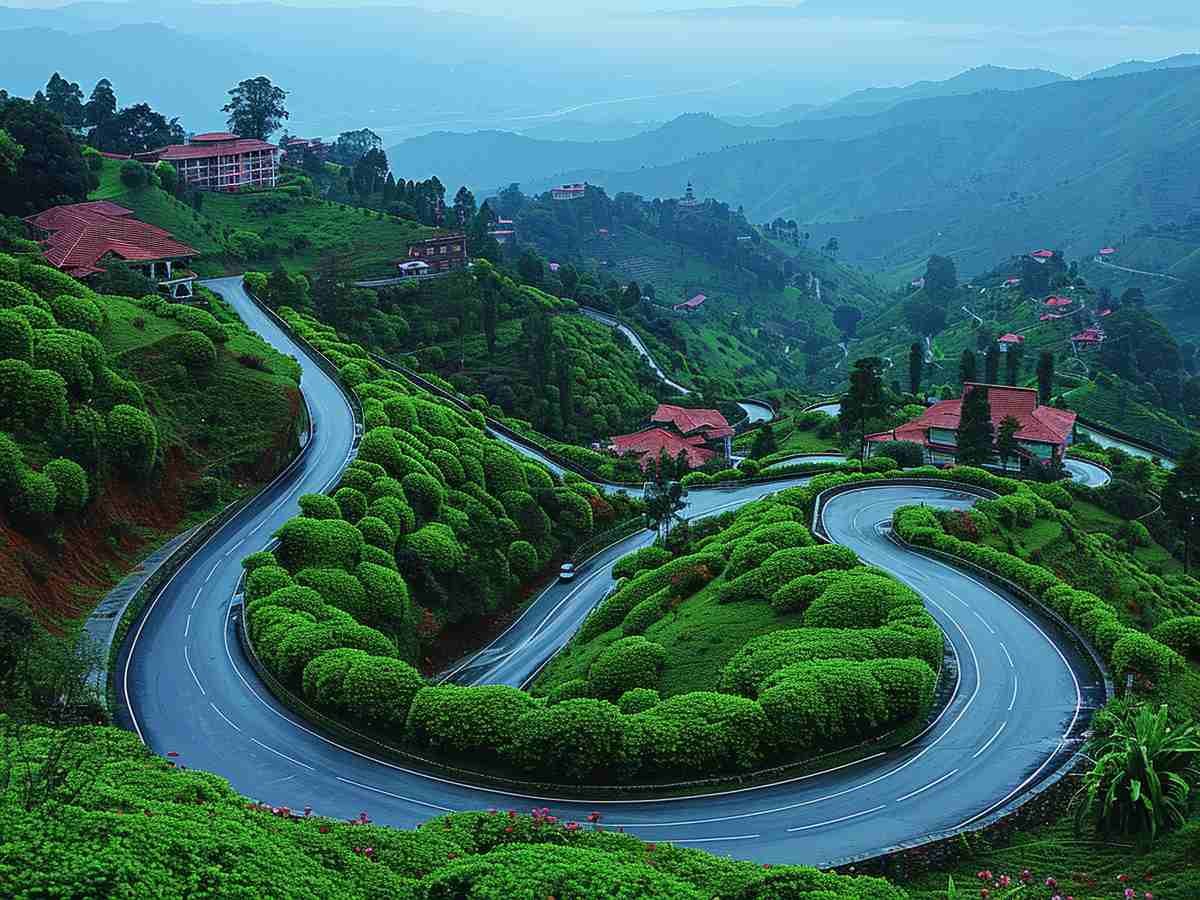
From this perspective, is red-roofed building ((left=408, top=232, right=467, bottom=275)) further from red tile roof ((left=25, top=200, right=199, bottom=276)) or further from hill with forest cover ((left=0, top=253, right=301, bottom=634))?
hill with forest cover ((left=0, top=253, right=301, bottom=634))

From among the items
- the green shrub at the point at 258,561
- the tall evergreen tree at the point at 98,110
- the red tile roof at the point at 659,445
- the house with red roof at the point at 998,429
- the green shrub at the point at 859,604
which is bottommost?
the red tile roof at the point at 659,445

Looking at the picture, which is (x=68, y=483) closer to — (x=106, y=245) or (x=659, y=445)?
(x=106, y=245)

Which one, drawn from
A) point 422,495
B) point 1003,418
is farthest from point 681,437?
point 422,495

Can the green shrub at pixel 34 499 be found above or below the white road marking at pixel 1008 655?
above

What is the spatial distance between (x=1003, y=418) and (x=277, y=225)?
44.4 metres

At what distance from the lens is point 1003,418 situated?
2018 inches

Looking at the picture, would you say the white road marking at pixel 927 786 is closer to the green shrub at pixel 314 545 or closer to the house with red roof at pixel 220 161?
the green shrub at pixel 314 545

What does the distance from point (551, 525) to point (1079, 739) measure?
19.5 metres

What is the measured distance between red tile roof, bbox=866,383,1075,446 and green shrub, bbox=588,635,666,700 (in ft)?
111

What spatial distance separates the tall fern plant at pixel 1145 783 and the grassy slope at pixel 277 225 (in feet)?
176

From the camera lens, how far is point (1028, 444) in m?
53.2

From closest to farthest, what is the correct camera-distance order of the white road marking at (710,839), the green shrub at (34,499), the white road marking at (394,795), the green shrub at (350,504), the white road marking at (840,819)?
the white road marking at (710,839)
the white road marking at (840,819)
the white road marking at (394,795)
the green shrub at (34,499)
the green shrub at (350,504)

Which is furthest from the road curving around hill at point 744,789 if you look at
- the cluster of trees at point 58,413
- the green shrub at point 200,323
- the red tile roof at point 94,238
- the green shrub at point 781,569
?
the red tile roof at point 94,238

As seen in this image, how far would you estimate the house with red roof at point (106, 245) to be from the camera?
146 ft
